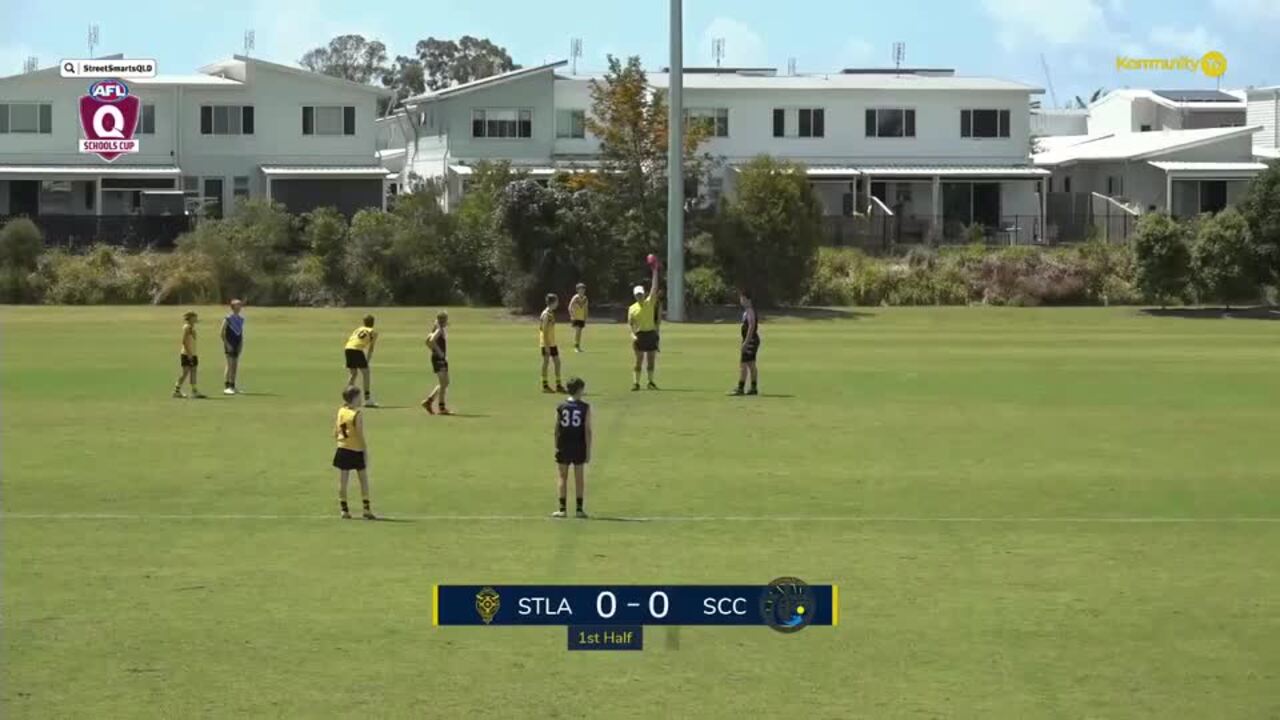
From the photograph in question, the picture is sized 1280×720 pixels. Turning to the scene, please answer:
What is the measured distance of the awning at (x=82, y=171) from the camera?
8631cm

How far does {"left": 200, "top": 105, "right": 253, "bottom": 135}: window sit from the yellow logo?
78.0 metres

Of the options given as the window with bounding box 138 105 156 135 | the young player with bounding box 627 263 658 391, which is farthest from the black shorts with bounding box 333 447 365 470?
the window with bounding box 138 105 156 135

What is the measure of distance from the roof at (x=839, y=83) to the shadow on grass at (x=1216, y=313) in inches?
941

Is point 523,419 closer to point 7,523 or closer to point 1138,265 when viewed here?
point 7,523

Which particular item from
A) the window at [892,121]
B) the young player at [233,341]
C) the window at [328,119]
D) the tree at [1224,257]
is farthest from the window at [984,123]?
the young player at [233,341]

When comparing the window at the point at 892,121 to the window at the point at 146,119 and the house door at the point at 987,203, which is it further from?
the window at the point at 146,119

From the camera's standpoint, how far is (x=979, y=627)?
16375 mm

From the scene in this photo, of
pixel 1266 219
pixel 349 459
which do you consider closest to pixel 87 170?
pixel 1266 219

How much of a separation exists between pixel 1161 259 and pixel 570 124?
33226 mm

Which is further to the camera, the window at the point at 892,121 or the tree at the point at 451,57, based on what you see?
the tree at the point at 451,57

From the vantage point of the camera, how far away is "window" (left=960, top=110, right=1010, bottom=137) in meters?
94.7

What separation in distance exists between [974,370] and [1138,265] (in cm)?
2924

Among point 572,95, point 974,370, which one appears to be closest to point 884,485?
point 974,370

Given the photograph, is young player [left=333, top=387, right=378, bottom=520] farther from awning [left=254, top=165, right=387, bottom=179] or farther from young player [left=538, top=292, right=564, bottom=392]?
awning [left=254, top=165, right=387, bottom=179]
